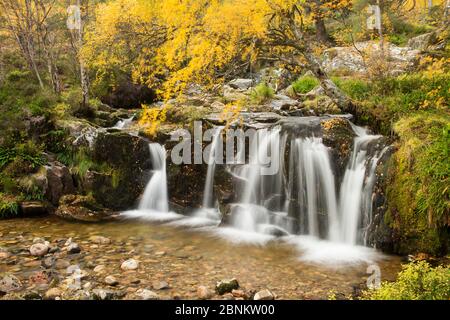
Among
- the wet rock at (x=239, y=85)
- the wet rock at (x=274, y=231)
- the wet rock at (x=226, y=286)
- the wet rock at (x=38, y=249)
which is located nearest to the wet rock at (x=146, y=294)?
the wet rock at (x=226, y=286)

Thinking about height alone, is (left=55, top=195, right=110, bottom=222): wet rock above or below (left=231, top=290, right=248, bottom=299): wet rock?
above

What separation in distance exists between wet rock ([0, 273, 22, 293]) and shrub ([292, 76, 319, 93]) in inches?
457

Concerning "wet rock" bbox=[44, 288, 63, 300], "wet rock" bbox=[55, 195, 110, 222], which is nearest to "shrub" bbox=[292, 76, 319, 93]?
"wet rock" bbox=[55, 195, 110, 222]

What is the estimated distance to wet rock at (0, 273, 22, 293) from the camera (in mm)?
5238

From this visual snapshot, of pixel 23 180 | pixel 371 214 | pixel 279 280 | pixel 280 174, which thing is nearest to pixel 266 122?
pixel 280 174

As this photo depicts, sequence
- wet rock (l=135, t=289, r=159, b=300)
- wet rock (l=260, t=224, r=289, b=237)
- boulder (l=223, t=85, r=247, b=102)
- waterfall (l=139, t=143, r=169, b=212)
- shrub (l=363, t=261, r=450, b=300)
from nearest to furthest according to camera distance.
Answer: shrub (l=363, t=261, r=450, b=300)
wet rock (l=135, t=289, r=159, b=300)
wet rock (l=260, t=224, r=289, b=237)
waterfall (l=139, t=143, r=169, b=212)
boulder (l=223, t=85, r=247, b=102)

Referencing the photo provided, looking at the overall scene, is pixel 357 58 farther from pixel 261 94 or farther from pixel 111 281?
pixel 111 281

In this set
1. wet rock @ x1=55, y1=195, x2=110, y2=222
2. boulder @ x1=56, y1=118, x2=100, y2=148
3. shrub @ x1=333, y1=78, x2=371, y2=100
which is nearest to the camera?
wet rock @ x1=55, y1=195, x2=110, y2=222

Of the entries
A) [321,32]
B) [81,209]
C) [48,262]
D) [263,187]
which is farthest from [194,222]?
[321,32]

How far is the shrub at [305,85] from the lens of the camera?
14.4 meters

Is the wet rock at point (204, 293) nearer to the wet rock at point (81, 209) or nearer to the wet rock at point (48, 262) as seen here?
the wet rock at point (48, 262)

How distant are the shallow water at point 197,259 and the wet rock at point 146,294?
213mm

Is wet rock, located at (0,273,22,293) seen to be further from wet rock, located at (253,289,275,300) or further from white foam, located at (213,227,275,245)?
white foam, located at (213,227,275,245)
